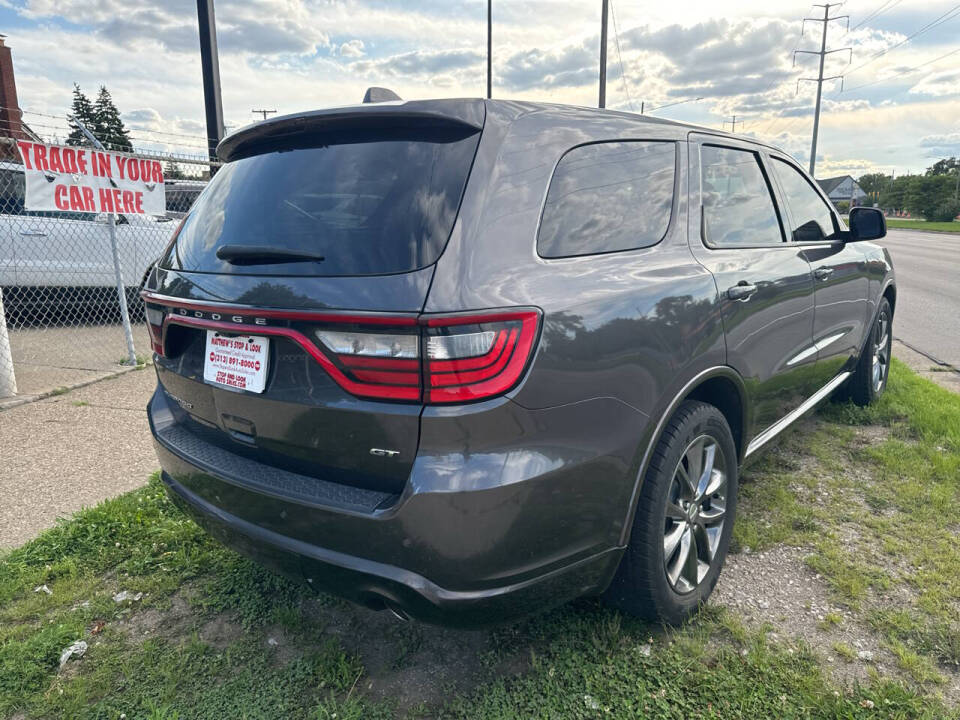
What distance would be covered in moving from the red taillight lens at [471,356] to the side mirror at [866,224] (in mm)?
3077

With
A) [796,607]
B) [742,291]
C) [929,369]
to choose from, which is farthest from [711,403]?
[929,369]

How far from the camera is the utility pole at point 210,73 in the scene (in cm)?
750

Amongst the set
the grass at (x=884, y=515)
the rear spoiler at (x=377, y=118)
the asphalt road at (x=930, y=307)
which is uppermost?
the rear spoiler at (x=377, y=118)

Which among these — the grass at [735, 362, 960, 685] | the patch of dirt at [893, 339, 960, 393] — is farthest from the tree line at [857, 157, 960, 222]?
the grass at [735, 362, 960, 685]

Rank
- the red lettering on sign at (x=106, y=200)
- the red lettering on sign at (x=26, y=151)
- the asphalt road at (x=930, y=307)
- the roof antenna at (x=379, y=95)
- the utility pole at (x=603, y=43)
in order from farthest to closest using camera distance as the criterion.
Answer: the utility pole at (x=603, y=43)
the asphalt road at (x=930, y=307)
the red lettering on sign at (x=106, y=200)
the red lettering on sign at (x=26, y=151)
the roof antenna at (x=379, y=95)

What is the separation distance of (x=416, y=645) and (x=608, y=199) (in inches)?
65.4

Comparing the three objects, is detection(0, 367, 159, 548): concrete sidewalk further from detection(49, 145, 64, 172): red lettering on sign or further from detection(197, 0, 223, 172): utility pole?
detection(197, 0, 223, 172): utility pole

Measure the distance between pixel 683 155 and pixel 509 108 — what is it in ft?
3.10

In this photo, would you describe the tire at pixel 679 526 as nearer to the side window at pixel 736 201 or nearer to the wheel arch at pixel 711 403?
the wheel arch at pixel 711 403

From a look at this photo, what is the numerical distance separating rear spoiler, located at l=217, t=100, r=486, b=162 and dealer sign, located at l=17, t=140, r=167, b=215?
13.3ft

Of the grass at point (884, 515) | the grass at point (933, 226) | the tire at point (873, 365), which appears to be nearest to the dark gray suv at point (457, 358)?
the grass at point (884, 515)

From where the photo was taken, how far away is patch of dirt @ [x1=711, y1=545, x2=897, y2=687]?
229 cm

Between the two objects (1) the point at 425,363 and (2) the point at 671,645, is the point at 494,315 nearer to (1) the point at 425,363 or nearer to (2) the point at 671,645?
(1) the point at 425,363

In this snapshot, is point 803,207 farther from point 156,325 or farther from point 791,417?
point 156,325
